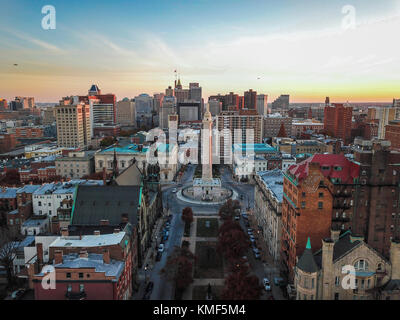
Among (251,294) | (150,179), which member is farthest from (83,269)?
(150,179)

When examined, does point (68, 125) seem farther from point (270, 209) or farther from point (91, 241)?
point (91, 241)

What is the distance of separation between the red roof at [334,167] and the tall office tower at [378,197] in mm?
1169

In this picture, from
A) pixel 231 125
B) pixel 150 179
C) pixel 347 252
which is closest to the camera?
pixel 347 252

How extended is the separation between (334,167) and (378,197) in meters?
6.90

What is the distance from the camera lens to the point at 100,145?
557ft

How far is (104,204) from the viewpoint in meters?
53.2

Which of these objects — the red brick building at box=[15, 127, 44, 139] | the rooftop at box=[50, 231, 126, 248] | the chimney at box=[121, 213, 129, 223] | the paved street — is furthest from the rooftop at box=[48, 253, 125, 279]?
the red brick building at box=[15, 127, 44, 139]

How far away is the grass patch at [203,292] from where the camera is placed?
43.5 meters

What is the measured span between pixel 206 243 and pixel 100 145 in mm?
123390

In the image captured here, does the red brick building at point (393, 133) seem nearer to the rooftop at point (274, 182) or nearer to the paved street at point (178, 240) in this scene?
the paved street at point (178, 240)

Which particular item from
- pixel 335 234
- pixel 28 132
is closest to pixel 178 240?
pixel 335 234

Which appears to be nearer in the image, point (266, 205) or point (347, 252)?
point (347, 252)
